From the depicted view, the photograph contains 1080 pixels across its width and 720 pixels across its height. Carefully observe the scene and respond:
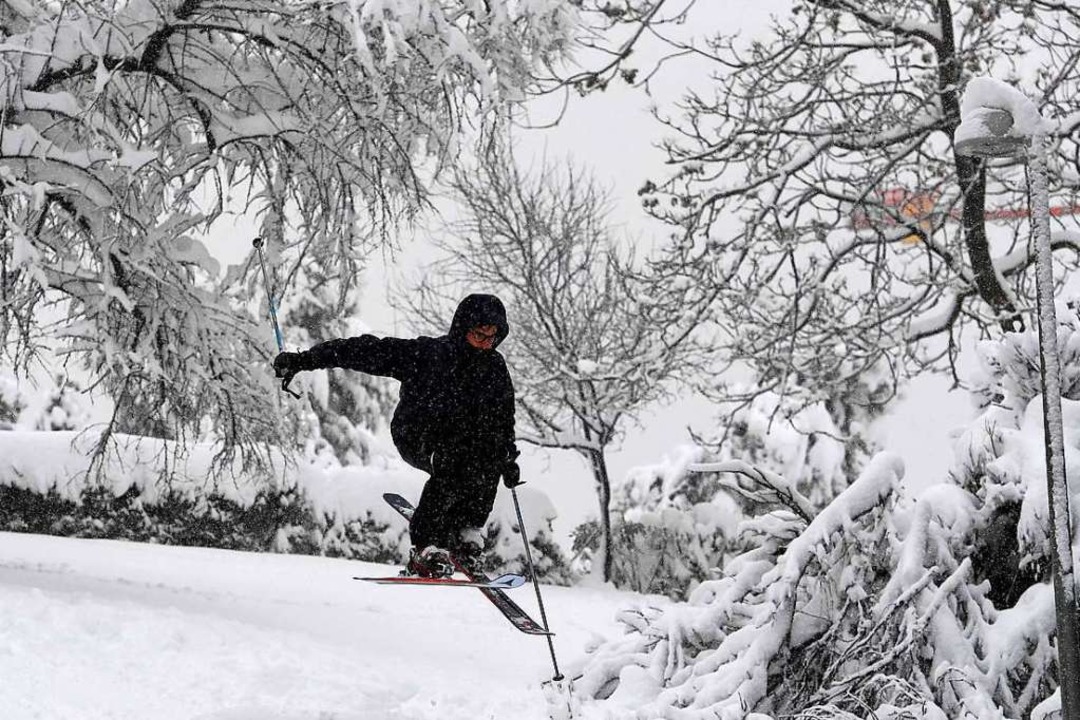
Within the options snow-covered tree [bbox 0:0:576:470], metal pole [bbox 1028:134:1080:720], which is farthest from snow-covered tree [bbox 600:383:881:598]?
metal pole [bbox 1028:134:1080:720]

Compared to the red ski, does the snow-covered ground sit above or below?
below

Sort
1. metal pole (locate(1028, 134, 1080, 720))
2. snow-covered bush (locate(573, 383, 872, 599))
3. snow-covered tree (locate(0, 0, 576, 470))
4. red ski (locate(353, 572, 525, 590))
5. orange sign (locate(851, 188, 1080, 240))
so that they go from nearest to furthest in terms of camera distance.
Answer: metal pole (locate(1028, 134, 1080, 720))
red ski (locate(353, 572, 525, 590))
snow-covered tree (locate(0, 0, 576, 470))
orange sign (locate(851, 188, 1080, 240))
snow-covered bush (locate(573, 383, 872, 599))

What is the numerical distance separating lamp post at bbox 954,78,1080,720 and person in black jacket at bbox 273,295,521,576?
261 centimetres

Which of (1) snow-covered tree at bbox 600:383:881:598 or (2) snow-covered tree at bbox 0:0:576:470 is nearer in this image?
(2) snow-covered tree at bbox 0:0:576:470

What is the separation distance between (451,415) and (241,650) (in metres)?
3.64

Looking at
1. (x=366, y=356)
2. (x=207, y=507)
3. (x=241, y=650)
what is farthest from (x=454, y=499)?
(x=207, y=507)

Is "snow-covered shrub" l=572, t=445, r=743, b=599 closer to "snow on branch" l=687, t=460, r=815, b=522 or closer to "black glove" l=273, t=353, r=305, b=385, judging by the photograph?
"snow on branch" l=687, t=460, r=815, b=522

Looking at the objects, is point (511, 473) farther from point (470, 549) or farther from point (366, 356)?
point (366, 356)

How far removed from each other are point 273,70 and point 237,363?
275 cm

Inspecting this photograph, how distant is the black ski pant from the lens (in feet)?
24.1

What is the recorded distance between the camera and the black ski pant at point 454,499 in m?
7.35

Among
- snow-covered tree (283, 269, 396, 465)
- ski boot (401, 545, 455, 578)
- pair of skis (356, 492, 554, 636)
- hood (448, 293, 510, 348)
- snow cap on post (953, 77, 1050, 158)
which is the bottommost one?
pair of skis (356, 492, 554, 636)

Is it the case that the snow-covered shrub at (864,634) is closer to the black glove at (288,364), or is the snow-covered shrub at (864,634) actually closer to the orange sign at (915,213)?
the black glove at (288,364)

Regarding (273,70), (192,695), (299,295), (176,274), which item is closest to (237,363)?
(176,274)
